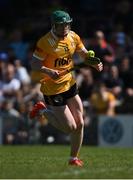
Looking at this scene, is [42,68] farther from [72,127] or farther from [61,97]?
[72,127]

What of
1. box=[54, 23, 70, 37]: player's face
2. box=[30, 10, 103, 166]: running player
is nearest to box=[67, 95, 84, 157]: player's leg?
box=[30, 10, 103, 166]: running player

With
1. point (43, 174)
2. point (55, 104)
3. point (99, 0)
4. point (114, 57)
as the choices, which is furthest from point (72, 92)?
point (99, 0)

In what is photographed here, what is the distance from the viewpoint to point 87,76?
20.5 meters

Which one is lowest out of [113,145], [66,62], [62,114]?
[113,145]

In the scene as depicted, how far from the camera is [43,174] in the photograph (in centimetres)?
970

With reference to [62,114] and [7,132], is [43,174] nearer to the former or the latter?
[62,114]

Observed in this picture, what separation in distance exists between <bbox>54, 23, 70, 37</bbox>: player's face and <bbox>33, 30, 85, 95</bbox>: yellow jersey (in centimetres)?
9

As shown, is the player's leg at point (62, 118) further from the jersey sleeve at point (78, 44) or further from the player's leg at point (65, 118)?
the jersey sleeve at point (78, 44)

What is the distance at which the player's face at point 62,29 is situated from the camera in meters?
11.1

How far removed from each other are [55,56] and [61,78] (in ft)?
1.10

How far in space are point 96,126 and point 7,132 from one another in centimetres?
232

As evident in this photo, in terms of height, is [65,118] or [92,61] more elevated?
[92,61]

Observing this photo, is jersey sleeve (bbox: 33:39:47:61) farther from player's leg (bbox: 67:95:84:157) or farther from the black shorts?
player's leg (bbox: 67:95:84:157)

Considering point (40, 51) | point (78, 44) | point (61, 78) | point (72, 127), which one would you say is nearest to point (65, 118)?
point (72, 127)
